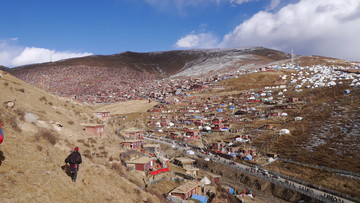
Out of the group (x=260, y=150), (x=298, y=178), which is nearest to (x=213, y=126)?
(x=260, y=150)

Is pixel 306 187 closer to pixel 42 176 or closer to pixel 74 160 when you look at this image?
pixel 74 160

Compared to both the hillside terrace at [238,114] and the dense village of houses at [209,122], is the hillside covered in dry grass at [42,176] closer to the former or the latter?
the dense village of houses at [209,122]

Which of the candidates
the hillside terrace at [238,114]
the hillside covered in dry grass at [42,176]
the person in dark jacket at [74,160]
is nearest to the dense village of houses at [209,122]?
the hillside terrace at [238,114]

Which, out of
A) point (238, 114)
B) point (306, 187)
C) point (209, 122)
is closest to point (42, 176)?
point (306, 187)

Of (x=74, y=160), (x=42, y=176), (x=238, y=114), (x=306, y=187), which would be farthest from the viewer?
(x=238, y=114)

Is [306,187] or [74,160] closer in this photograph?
[74,160]

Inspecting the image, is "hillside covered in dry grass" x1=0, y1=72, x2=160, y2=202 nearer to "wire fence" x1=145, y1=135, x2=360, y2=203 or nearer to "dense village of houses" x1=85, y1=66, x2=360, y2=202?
"dense village of houses" x1=85, y1=66, x2=360, y2=202

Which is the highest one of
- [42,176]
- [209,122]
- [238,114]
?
[42,176]

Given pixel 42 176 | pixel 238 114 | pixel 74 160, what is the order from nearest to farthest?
pixel 42 176, pixel 74 160, pixel 238 114

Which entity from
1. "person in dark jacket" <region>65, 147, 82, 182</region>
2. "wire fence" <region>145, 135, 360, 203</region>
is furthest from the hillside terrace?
"person in dark jacket" <region>65, 147, 82, 182</region>
